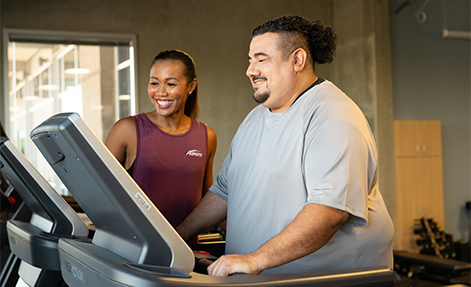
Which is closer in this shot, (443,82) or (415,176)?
(415,176)

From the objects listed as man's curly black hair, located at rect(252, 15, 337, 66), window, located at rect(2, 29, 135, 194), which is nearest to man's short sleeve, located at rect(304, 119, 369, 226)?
man's curly black hair, located at rect(252, 15, 337, 66)

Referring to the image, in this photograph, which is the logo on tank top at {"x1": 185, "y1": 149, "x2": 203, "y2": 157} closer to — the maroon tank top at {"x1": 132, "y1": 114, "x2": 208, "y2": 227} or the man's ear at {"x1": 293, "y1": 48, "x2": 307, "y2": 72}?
the maroon tank top at {"x1": 132, "y1": 114, "x2": 208, "y2": 227}

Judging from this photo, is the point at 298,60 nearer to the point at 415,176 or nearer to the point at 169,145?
the point at 169,145

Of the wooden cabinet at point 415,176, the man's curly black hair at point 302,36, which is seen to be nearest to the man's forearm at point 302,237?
the man's curly black hair at point 302,36

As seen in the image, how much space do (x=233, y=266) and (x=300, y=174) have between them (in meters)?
0.36

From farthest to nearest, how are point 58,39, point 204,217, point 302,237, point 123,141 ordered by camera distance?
point 58,39
point 123,141
point 204,217
point 302,237

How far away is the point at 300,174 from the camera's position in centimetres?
145

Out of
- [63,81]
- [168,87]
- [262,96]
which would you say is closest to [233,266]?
[262,96]

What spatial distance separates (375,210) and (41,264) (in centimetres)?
98

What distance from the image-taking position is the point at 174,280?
1.02 meters

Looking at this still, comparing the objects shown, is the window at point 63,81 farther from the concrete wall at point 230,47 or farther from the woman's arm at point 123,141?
the woman's arm at point 123,141

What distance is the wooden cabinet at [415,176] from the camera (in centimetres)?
636

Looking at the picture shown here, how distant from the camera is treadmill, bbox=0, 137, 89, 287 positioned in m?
1.56

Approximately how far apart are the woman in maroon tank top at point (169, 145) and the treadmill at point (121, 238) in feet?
2.50
